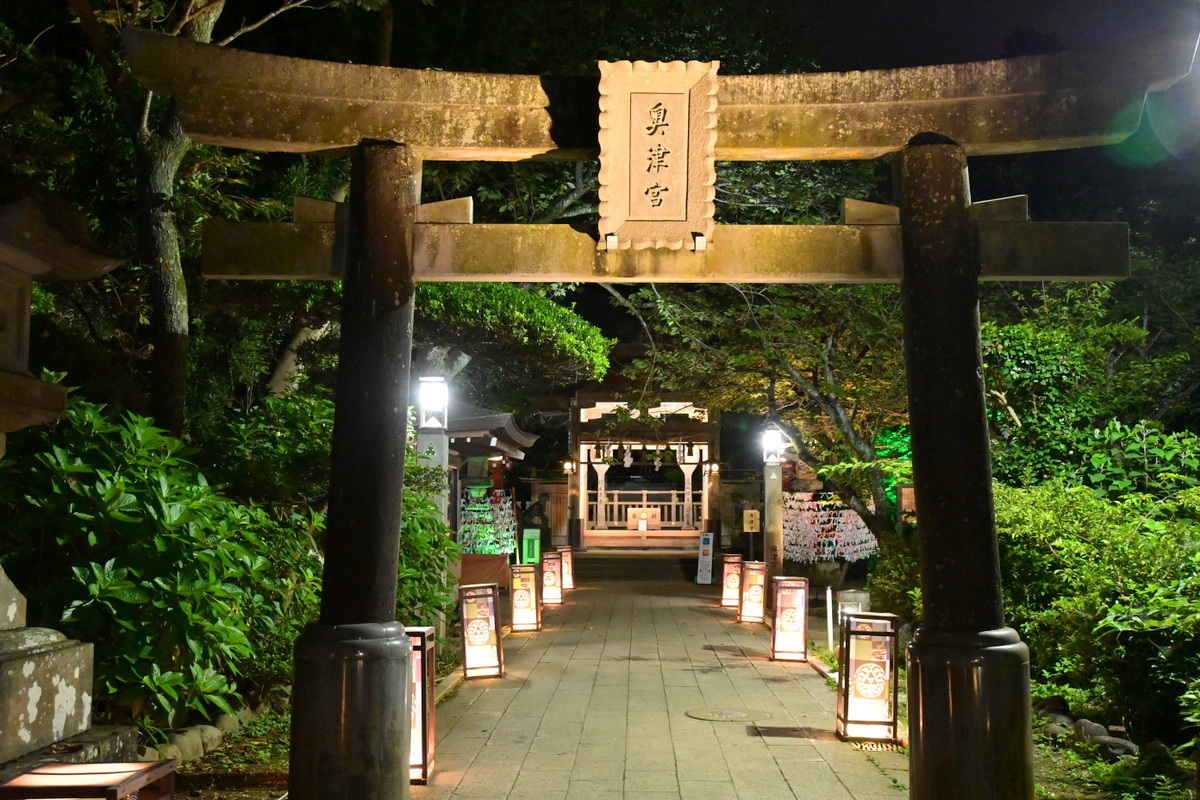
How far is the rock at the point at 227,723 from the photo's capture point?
346 inches

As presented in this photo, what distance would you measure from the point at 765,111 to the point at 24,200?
4.62m

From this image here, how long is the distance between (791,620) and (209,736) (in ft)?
28.0

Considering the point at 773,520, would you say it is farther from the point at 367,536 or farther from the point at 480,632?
the point at 367,536

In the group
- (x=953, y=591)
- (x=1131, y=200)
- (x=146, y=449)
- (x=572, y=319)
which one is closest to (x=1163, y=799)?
(x=953, y=591)

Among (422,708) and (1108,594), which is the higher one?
(1108,594)

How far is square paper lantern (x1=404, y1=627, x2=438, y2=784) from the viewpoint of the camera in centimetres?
780

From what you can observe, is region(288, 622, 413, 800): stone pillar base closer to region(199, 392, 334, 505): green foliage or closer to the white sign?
region(199, 392, 334, 505): green foliage

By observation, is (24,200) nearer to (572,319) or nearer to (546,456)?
(572,319)

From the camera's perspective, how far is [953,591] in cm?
630

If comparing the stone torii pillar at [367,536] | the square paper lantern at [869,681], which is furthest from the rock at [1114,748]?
the stone torii pillar at [367,536]

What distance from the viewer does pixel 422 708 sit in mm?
7906

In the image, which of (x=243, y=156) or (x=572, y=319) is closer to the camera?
(x=243, y=156)

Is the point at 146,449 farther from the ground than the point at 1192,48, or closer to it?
closer to it

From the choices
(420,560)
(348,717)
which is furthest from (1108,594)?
(348,717)
